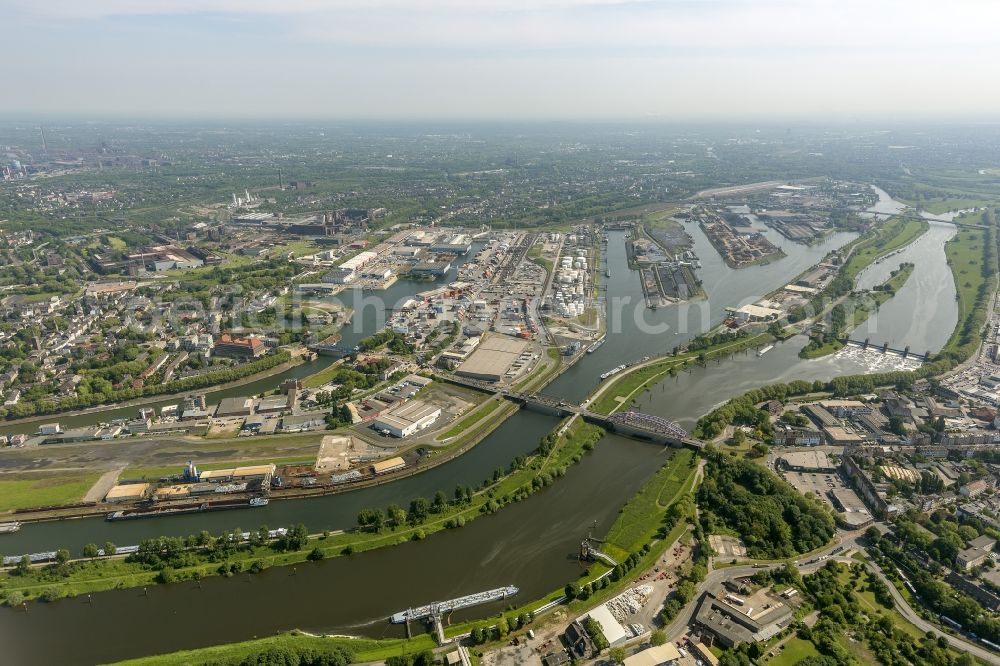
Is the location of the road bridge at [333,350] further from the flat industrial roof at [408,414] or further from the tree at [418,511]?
the tree at [418,511]

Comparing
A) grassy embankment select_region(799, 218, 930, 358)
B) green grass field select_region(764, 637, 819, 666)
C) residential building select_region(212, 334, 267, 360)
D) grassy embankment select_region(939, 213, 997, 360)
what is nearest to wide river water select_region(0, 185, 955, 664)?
green grass field select_region(764, 637, 819, 666)

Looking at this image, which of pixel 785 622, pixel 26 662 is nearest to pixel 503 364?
pixel 785 622

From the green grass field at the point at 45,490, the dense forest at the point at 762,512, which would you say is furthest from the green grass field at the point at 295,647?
the dense forest at the point at 762,512

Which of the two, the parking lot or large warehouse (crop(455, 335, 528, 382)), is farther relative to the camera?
large warehouse (crop(455, 335, 528, 382))

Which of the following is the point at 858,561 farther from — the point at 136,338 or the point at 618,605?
the point at 136,338

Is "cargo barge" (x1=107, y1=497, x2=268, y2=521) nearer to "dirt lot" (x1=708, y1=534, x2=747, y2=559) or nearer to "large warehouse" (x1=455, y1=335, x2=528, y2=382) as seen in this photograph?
"large warehouse" (x1=455, y1=335, x2=528, y2=382)
